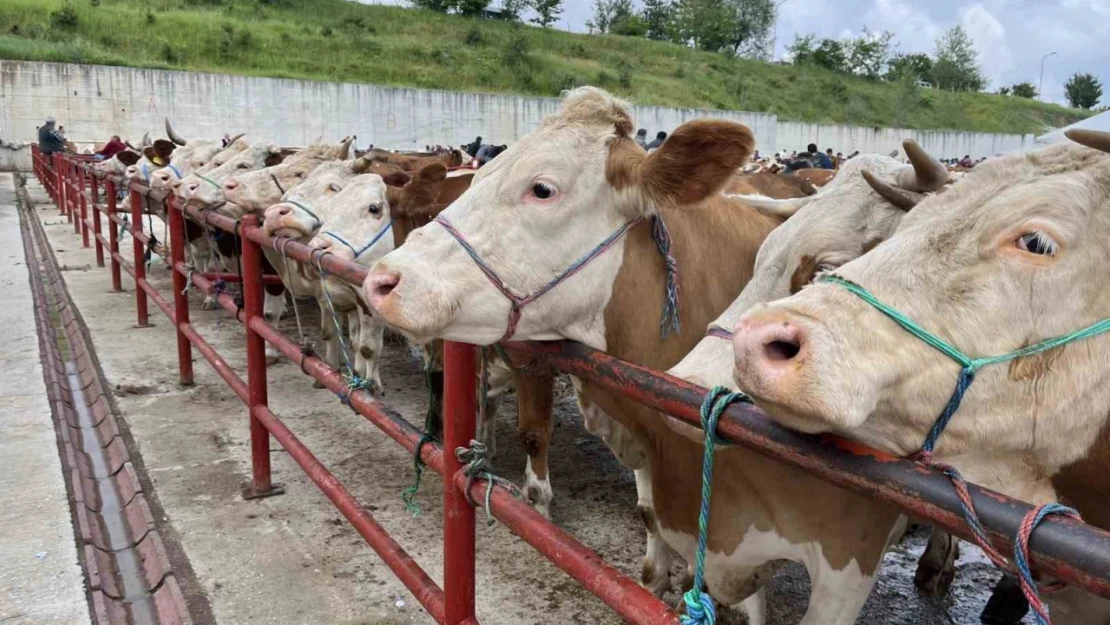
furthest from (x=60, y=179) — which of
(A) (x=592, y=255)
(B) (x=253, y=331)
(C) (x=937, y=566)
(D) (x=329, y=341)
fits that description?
(C) (x=937, y=566)

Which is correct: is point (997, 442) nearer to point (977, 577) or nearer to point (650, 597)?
point (650, 597)

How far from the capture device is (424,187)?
189 inches

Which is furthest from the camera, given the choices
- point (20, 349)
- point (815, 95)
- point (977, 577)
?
point (815, 95)

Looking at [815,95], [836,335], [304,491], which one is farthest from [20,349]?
[815,95]

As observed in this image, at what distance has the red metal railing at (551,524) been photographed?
3.09 ft

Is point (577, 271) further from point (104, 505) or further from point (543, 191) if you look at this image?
point (104, 505)

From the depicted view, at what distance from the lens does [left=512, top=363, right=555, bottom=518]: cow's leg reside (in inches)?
151

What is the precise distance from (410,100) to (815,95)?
34.9 metres

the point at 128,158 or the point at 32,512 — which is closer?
the point at 32,512

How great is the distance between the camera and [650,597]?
1403 mm

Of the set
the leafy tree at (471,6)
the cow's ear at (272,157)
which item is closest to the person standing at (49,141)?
the cow's ear at (272,157)

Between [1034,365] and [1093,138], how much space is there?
1.39 ft

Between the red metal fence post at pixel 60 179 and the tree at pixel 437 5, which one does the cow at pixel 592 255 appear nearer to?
the red metal fence post at pixel 60 179

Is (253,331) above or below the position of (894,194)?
below
